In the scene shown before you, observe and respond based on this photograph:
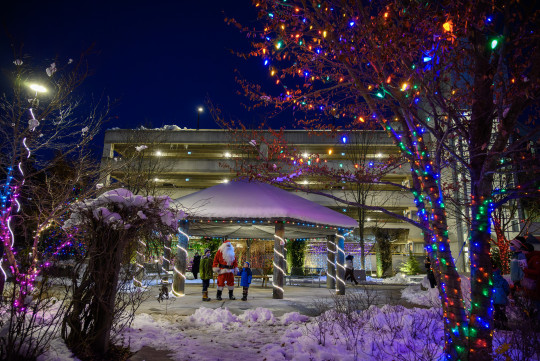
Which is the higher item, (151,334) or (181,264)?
(181,264)

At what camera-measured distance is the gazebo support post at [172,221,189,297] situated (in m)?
A: 12.3

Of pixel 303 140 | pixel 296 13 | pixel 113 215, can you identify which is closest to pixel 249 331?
pixel 113 215

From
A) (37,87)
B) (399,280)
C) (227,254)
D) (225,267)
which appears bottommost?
(399,280)

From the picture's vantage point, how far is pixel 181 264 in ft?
A: 41.1

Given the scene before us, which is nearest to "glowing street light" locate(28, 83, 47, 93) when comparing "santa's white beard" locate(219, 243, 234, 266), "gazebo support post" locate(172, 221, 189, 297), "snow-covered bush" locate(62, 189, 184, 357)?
"snow-covered bush" locate(62, 189, 184, 357)

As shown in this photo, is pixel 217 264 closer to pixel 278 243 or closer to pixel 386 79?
pixel 278 243

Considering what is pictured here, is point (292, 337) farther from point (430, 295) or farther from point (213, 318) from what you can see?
point (430, 295)

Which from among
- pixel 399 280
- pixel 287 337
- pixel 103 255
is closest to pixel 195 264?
pixel 399 280

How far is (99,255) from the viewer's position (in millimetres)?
4500

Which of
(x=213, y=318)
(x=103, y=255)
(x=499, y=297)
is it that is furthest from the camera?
(x=213, y=318)

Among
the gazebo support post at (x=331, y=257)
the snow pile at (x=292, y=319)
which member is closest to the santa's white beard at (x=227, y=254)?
the snow pile at (x=292, y=319)

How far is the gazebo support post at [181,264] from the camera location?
12344 millimetres

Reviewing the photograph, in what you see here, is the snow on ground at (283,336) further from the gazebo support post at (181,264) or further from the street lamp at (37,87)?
the street lamp at (37,87)

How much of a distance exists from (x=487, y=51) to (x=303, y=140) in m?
32.7
